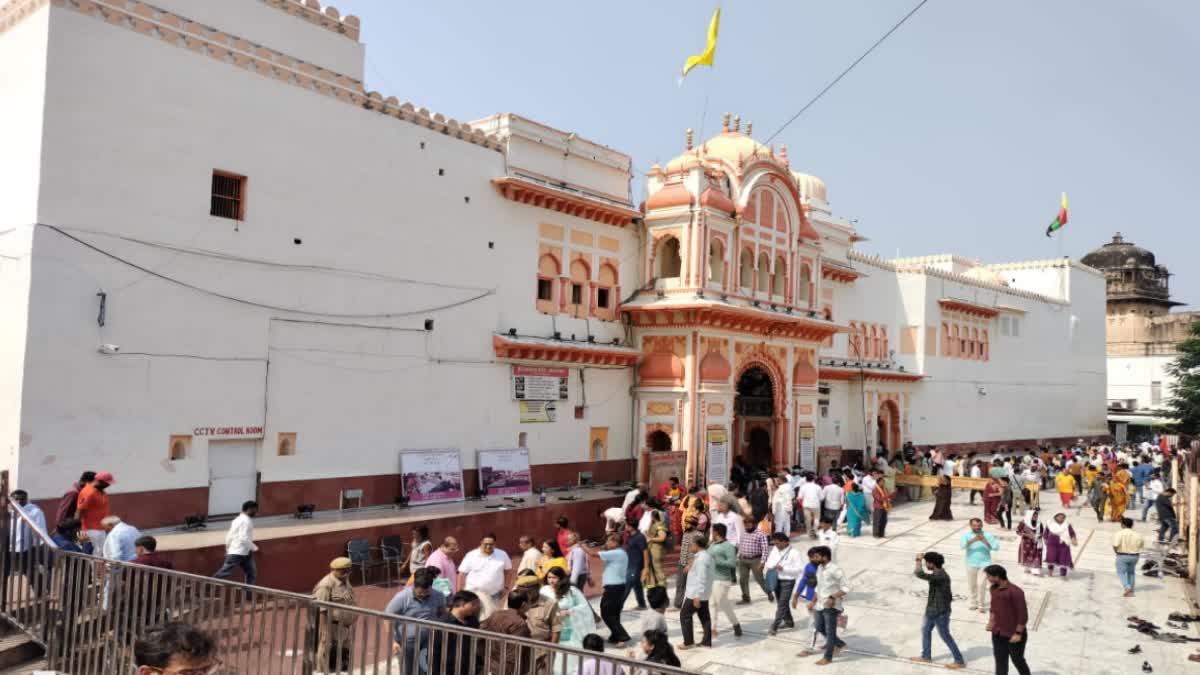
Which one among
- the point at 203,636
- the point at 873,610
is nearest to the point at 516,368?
the point at 873,610

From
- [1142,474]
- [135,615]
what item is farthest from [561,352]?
[1142,474]

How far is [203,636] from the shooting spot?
3.67 metres

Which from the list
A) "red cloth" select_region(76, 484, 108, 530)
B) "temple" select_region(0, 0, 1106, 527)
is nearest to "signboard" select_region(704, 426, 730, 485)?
"temple" select_region(0, 0, 1106, 527)

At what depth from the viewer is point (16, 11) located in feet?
38.5

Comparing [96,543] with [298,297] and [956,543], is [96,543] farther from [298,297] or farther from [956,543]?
[956,543]

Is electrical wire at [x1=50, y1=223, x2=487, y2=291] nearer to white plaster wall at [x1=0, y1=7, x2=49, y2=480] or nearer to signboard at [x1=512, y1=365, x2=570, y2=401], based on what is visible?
white plaster wall at [x1=0, y1=7, x2=49, y2=480]

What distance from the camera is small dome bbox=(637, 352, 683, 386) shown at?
66.5ft

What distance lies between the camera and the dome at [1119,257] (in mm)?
56656

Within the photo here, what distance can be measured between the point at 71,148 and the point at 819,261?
1925 centimetres

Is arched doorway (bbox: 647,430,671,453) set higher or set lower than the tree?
lower

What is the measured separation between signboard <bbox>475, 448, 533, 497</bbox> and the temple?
0.75ft

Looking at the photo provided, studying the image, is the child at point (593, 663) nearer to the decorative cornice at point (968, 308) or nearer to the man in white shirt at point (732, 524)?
the man in white shirt at point (732, 524)

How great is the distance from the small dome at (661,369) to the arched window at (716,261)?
2264mm

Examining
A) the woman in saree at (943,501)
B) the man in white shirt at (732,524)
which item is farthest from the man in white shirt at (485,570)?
the woman in saree at (943,501)
